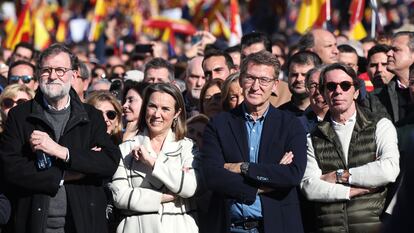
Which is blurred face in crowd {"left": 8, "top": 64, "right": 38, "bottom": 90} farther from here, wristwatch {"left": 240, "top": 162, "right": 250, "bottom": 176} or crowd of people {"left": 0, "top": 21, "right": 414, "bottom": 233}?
wristwatch {"left": 240, "top": 162, "right": 250, "bottom": 176}

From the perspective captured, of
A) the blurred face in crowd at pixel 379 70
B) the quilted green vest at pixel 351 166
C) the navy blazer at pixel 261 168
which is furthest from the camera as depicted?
the blurred face in crowd at pixel 379 70

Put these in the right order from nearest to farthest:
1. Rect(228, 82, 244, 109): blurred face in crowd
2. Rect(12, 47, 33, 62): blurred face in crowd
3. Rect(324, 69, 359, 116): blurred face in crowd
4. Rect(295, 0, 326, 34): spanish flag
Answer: Rect(324, 69, 359, 116): blurred face in crowd → Rect(228, 82, 244, 109): blurred face in crowd → Rect(12, 47, 33, 62): blurred face in crowd → Rect(295, 0, 326, 34): spanish flag

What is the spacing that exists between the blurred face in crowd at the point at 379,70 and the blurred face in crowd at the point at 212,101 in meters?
2.29

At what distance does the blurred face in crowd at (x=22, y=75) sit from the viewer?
423 inches

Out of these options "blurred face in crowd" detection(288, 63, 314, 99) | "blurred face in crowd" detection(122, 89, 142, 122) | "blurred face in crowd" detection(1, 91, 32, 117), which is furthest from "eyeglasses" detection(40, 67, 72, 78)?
"blurred face in crowd" detection(288, 63, 314, 99)

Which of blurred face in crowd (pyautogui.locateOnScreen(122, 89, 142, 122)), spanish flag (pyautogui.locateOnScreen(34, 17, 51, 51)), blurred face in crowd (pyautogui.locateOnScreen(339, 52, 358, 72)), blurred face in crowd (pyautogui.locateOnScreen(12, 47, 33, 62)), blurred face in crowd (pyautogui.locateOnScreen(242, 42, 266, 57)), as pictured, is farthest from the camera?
spanish flag (pyautogui.locateOnScreen(34, 17, 51, 51))

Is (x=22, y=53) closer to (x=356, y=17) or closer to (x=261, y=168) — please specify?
(x=356, y=17)

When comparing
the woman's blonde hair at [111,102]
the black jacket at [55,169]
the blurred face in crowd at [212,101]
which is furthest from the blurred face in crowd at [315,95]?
the black jacket at [55,169]

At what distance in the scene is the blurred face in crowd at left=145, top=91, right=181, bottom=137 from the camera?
23.4ft

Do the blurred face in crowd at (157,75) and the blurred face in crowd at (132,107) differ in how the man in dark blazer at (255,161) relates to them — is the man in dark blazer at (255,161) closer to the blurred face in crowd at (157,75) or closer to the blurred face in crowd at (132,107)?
the blurred face in crowd at (132,107)

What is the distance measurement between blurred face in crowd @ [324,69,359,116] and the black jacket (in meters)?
1.64

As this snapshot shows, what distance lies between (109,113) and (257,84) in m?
1.96

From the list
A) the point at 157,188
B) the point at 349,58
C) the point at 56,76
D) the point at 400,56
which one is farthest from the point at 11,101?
the point at 349,58

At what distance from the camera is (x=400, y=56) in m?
9.44
